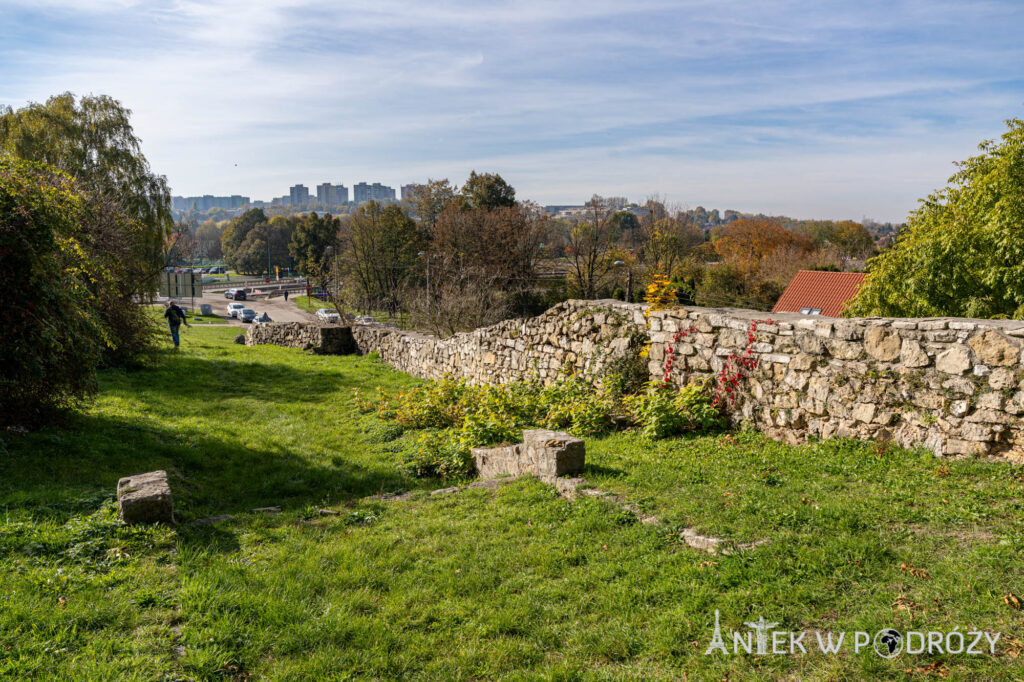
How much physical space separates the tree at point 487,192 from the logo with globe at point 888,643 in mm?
44656

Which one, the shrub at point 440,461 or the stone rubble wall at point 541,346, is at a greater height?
the stone rubble wall at point 541,346

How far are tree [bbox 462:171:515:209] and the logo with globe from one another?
4466cm

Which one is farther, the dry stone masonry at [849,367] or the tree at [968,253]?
the tree at [968,253]

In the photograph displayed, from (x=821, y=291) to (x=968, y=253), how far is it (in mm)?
14486

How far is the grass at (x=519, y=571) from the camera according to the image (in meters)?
3.36

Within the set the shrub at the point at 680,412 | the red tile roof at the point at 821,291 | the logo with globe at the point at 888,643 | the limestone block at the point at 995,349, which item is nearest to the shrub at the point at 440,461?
the shrub at the point at 680,412

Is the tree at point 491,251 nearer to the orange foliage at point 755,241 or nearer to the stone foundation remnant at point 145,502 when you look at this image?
the orange foliage at point 755,241

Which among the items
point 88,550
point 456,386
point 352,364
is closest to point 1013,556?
point 88,550

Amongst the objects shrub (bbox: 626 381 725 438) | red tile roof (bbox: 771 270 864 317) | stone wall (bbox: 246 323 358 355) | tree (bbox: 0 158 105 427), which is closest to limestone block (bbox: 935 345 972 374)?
shrub (bbox: 626 381 725 438)

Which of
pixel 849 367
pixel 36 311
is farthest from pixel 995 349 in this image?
pixel 36 311

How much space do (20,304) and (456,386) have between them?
→ 22.0 feet

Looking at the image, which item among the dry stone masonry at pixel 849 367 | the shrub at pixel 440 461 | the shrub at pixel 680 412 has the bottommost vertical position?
the shrub at pixel 440 461

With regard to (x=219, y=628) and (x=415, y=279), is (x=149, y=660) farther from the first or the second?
(x=415, y=279)

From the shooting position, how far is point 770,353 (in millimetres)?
7402
